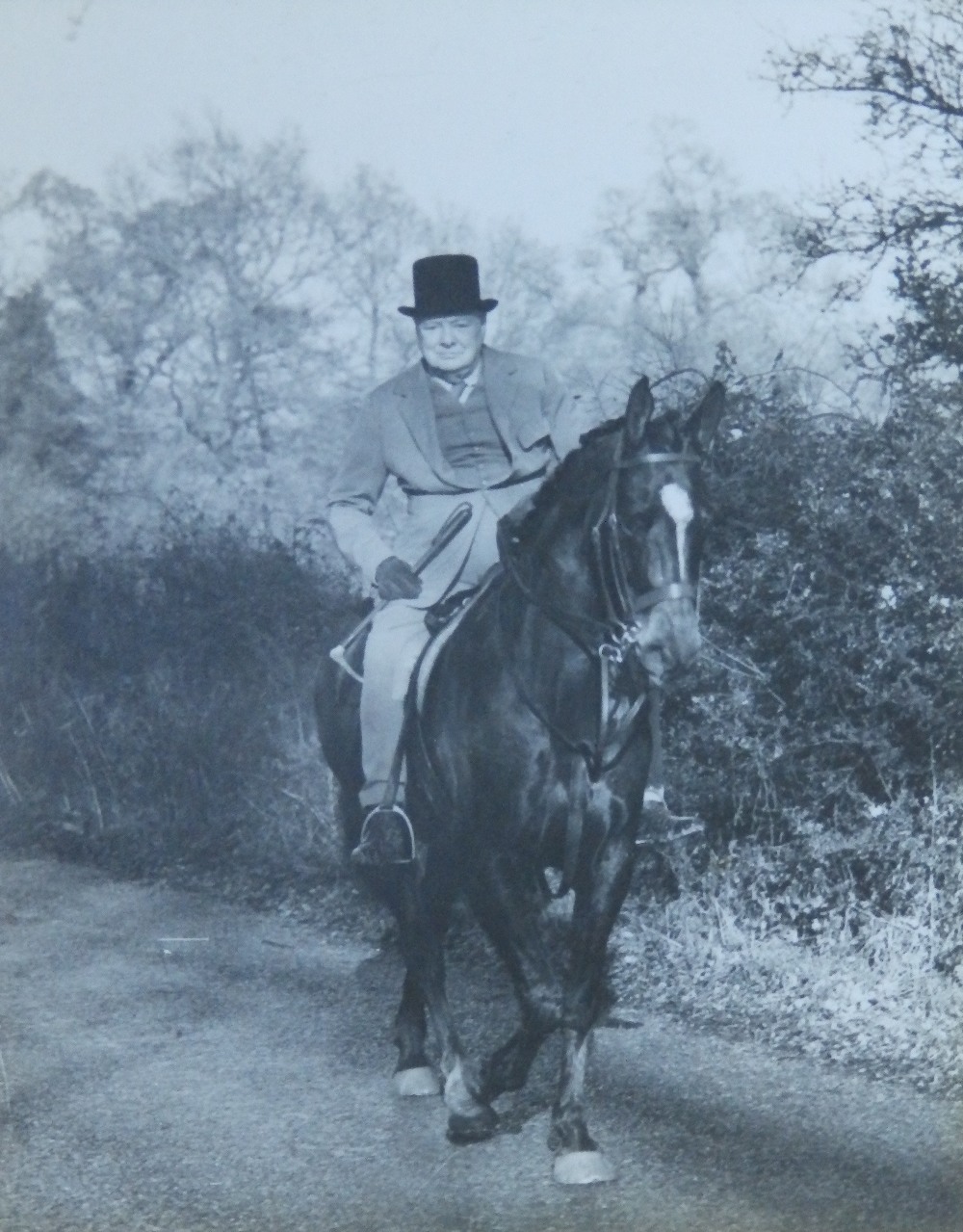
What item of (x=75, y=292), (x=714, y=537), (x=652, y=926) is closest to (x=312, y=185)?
(x=75, y=292)

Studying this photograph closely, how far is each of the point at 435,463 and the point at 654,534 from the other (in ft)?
4.48

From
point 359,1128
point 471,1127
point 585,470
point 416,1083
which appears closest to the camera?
point 585,470

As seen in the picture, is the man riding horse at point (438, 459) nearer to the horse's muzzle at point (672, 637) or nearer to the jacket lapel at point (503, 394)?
the jacket lapel at point (503, 394)

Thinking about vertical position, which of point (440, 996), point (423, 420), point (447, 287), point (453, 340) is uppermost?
point (447, 287)

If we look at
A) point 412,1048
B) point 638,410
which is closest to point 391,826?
point 412,1048

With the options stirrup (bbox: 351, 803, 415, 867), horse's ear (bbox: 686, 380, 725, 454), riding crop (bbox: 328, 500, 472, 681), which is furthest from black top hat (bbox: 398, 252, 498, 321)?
stirrup (bbox: 351, 803, 415, 867)

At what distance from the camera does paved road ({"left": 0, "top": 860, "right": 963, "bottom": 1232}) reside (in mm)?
3953

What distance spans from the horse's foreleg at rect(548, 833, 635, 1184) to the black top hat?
6.64ft

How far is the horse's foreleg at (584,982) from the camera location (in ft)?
13.7

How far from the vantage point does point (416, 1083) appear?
16.0 ft

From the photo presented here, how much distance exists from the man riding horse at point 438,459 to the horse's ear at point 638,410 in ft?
2.98

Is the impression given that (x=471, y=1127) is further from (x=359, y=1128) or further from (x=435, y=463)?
(x=435, y=463)

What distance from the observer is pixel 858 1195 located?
3936 millimetres

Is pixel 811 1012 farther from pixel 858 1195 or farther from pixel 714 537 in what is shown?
pixel 714 537
